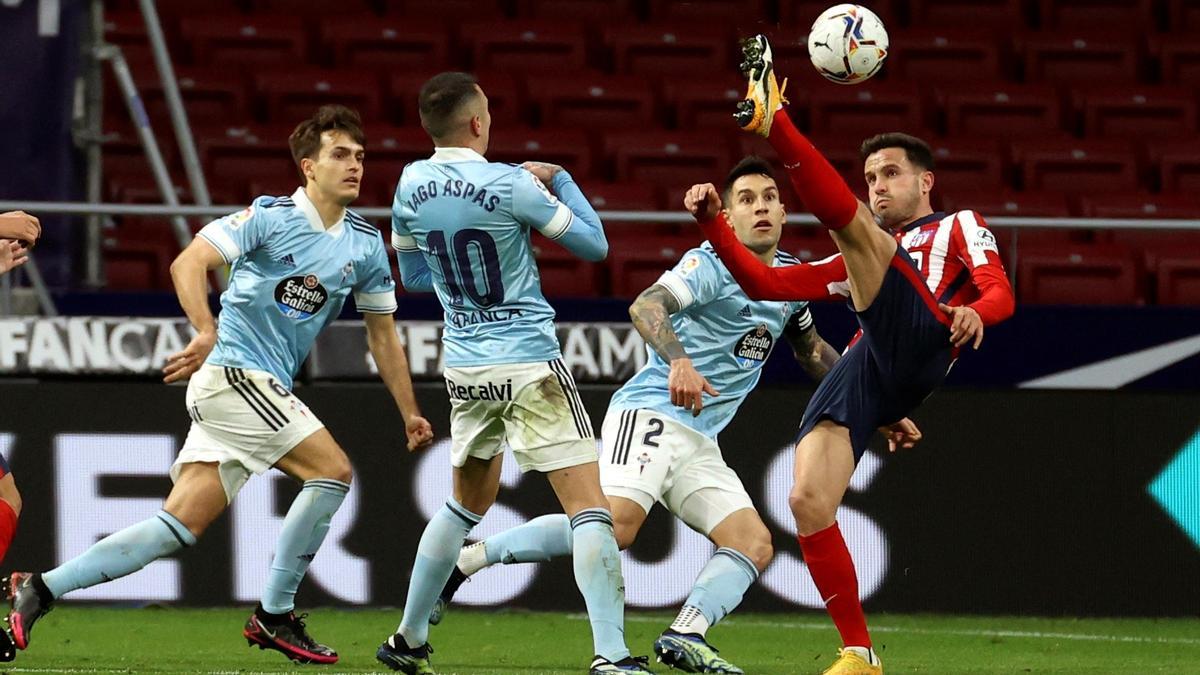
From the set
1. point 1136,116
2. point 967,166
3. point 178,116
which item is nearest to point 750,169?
point 178,116

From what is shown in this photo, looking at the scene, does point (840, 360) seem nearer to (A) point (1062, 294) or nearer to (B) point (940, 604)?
(B) point (940, 604)

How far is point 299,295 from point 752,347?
1.73m

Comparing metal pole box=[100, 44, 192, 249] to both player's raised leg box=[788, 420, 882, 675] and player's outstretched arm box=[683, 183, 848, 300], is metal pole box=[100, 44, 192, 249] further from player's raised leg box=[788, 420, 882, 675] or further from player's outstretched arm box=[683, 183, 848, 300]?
player's raised leg box=[788, 420, 882, 675]

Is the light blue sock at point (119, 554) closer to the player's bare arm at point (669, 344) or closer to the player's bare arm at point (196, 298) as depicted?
the player's bare arm at point (196, 298)

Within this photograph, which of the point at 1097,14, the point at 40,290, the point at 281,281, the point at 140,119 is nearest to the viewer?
the point at 281,281

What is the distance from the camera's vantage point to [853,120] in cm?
1304

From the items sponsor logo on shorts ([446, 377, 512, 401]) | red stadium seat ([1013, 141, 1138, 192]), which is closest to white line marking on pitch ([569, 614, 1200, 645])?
sponsor logo on shorts ([446, 377, 512, 401])

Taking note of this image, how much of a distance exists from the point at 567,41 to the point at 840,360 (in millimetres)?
7479

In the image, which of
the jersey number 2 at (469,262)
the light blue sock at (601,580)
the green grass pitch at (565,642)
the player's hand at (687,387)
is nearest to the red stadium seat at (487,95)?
the green grass pitch at (565,642)

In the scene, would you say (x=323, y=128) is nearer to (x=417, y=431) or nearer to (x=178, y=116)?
(x=417, y=431)

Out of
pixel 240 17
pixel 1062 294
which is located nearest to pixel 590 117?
pixel 240 17

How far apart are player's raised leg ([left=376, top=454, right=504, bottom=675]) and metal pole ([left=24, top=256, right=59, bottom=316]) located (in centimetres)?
367

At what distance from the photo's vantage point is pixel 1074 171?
502 inches

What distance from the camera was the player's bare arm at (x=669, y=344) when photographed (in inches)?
237
